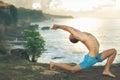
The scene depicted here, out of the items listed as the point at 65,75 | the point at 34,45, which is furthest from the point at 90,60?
the point at 34,45

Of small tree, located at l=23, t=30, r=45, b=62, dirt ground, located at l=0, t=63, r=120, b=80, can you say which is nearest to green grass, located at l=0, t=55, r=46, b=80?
dirt ground, located at l=0, t=63, r=120, b=80

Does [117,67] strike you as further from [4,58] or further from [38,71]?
[4,58]

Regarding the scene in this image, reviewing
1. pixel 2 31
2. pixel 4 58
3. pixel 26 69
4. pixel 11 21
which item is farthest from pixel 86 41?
pixel 11 21

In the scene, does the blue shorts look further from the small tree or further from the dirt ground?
the small tree

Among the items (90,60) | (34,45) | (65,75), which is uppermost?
(90,60)

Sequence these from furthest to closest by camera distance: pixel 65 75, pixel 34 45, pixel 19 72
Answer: pixel 34 45, pixel 19 72, pixel 65 75

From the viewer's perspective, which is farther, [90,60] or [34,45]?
[34,45]

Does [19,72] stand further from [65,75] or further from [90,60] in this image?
[90,60]

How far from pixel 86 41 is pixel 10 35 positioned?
130103 millimetres

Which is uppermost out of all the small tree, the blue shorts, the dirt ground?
the blue shorts

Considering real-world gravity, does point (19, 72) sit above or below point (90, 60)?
below

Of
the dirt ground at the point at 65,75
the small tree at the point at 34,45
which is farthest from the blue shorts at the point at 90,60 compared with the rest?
the small tree at the point at 34,45

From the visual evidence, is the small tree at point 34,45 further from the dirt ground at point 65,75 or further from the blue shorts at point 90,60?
the blue shorts at point 90,60

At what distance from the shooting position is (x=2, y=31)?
5389 inches
